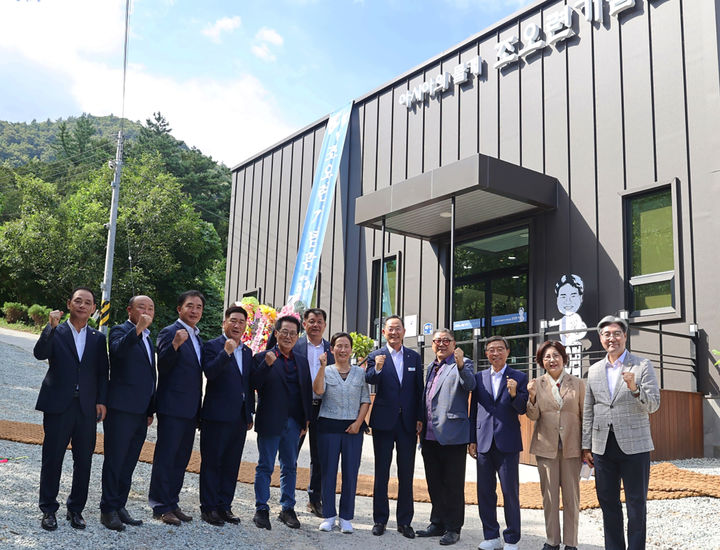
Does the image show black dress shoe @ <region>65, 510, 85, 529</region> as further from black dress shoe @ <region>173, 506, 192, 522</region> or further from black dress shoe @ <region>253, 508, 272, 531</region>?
black dress shoe @ <region>253, 508, 272, 531</region>

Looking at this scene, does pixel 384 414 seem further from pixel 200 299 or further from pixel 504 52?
pixel 504 52

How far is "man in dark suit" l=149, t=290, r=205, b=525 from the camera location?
5094 mm

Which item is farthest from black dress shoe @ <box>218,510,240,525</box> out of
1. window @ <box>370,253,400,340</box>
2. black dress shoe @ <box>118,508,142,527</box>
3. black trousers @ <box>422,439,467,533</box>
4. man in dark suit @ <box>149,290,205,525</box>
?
window @ <box>370,253,400,340</box>

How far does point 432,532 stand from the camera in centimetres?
552

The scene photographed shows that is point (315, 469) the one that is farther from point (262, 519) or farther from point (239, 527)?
point (239, 527)

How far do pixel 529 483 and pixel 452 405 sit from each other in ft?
9.60

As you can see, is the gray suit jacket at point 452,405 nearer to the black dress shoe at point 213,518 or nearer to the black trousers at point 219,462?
the black trousers at point 219,462

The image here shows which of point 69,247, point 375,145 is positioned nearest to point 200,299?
point 375,145

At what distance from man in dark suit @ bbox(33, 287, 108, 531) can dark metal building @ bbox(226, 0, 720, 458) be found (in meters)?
6.82

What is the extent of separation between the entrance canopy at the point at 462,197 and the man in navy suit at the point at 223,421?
627cm

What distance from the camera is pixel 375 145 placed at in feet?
52.8

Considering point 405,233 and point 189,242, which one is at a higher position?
point 189,242

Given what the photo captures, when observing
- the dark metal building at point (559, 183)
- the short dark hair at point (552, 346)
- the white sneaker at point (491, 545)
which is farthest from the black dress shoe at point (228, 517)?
the dark metal building at point (559, 183)

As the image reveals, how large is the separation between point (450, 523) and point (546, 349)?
1.60 m
